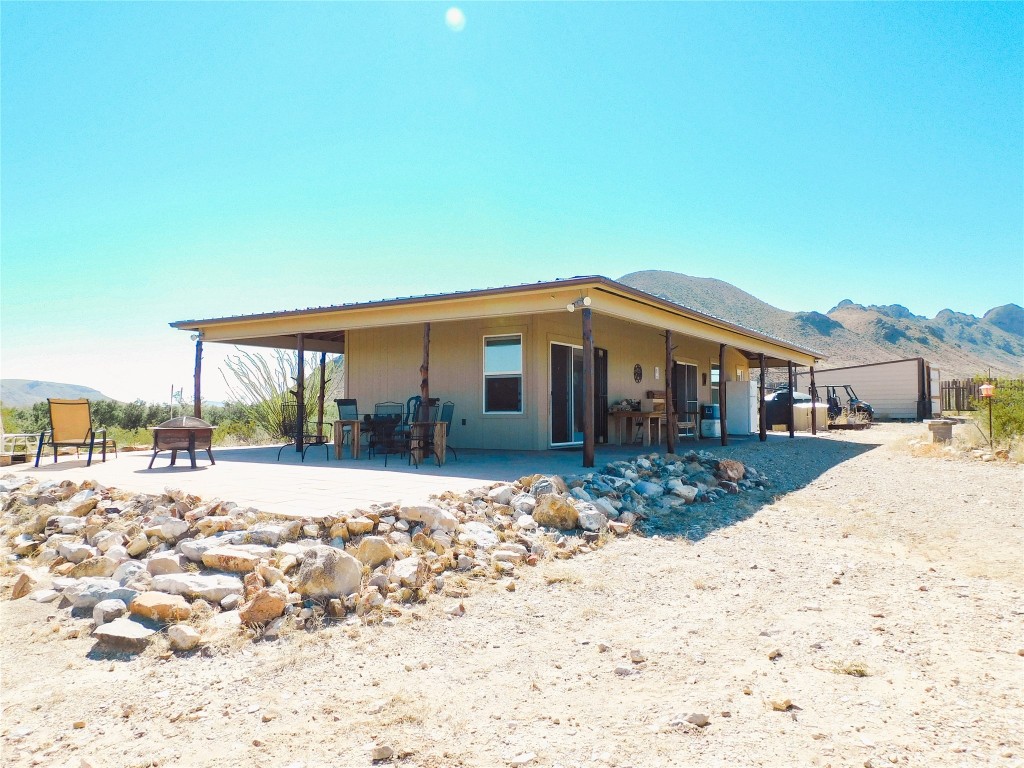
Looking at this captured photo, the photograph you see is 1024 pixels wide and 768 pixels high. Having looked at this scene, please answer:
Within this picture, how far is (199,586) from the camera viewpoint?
3408mm

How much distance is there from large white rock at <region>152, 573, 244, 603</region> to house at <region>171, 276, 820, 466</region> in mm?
4709

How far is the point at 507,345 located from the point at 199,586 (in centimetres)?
709

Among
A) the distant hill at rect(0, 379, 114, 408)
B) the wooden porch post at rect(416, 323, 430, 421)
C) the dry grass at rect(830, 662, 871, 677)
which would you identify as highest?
the distant hill at rect(0, 379, 114, 408)

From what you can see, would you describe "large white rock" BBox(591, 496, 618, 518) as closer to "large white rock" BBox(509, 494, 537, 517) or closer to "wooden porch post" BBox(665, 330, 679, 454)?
"large white rock" BBox(509, 494, 537, 517)

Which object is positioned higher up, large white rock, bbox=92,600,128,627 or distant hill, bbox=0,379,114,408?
distant hill, bbox=0,379,114,408

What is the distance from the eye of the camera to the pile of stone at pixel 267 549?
3.19m

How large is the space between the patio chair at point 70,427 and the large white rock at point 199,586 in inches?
234

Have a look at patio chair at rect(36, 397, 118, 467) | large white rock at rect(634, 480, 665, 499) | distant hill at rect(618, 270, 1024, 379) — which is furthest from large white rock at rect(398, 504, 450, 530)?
distant hill at rect(618, 270, 1024, 379)

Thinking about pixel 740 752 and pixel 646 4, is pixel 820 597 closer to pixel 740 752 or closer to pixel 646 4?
pixel 740 752

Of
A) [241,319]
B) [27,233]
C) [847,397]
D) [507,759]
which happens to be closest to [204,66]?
[241,319]

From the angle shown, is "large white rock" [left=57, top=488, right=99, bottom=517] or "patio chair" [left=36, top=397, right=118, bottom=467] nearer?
"large white rock" [left=57, top=488, right=99, bottom=517]

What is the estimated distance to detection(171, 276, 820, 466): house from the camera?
27.7ft

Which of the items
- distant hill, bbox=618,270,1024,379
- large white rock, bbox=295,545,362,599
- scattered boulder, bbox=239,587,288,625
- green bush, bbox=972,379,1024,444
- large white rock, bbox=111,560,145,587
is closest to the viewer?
scattered boulder, bbox=239,587,288,625

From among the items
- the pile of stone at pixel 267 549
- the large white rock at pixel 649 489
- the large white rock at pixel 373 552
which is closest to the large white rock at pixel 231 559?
the pile of stone at pixel 267 549
